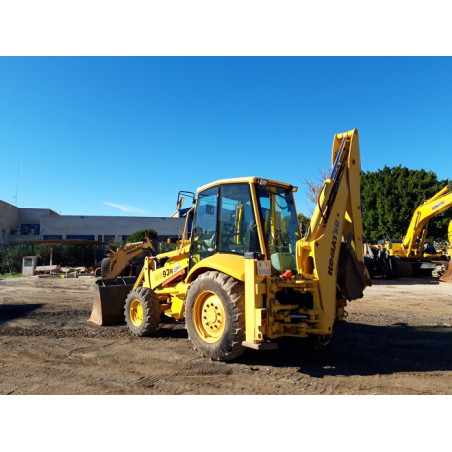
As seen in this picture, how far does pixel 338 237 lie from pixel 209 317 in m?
2.08

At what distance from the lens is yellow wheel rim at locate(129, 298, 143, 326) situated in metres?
7.00

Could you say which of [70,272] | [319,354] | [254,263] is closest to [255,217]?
[254,263]

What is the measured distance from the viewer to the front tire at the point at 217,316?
4.86 metres

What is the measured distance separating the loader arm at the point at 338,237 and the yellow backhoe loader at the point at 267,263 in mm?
14

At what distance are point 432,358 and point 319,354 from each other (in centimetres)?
154

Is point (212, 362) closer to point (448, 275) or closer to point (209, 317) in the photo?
point (209, 317)

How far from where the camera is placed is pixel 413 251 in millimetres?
20281

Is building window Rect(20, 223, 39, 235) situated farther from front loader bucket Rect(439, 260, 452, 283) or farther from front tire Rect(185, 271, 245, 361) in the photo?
front tire Rect(185, 271, 245, 361)

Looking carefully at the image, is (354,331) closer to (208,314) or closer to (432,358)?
(432,358)

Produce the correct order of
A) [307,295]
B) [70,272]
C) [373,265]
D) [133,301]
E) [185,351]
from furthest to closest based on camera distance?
[70,272], [373,265], [133,301], [185,351], [307,295]

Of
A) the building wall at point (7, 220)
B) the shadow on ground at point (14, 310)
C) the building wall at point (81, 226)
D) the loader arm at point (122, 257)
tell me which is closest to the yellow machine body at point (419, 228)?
the loader arm at point (122, 257)

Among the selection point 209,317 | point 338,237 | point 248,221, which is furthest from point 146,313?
point 338,237

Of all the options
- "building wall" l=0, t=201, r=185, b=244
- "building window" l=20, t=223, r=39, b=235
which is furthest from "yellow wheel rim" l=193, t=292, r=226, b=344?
"building window" l=20, t=223, r=39, b=235

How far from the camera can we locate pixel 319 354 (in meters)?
5.68
